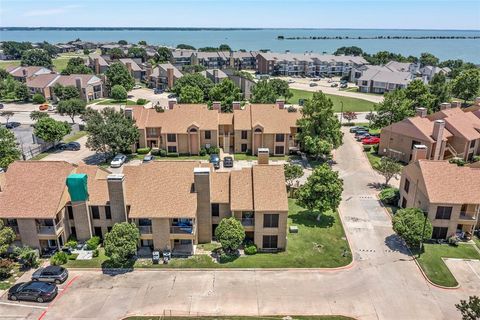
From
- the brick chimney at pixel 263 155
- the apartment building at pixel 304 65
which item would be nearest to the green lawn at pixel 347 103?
the apartment building at pixel 304 65

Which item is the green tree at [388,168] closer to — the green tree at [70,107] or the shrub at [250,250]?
the shrub at [250,250]

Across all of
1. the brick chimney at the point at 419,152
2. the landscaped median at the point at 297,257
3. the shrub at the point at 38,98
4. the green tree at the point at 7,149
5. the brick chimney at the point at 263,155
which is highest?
the brick chimney at the point at 263,155

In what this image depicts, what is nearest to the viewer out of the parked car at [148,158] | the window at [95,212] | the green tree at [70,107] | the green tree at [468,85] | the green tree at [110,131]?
the window at [95,212]

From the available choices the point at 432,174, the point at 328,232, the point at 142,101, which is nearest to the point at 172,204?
the point at 328,232

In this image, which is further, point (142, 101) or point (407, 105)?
point (142, 101)

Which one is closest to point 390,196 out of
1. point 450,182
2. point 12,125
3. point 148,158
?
point 450,182

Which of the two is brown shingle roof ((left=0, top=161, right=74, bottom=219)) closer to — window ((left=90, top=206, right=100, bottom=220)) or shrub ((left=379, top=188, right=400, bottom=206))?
window ((left=90, top=206, right=100, bottom=220))

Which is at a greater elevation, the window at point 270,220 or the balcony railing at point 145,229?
the window at point 270,220

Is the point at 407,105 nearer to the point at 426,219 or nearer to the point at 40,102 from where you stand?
the point at 426,219

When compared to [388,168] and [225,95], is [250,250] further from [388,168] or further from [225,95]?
[225,95]
